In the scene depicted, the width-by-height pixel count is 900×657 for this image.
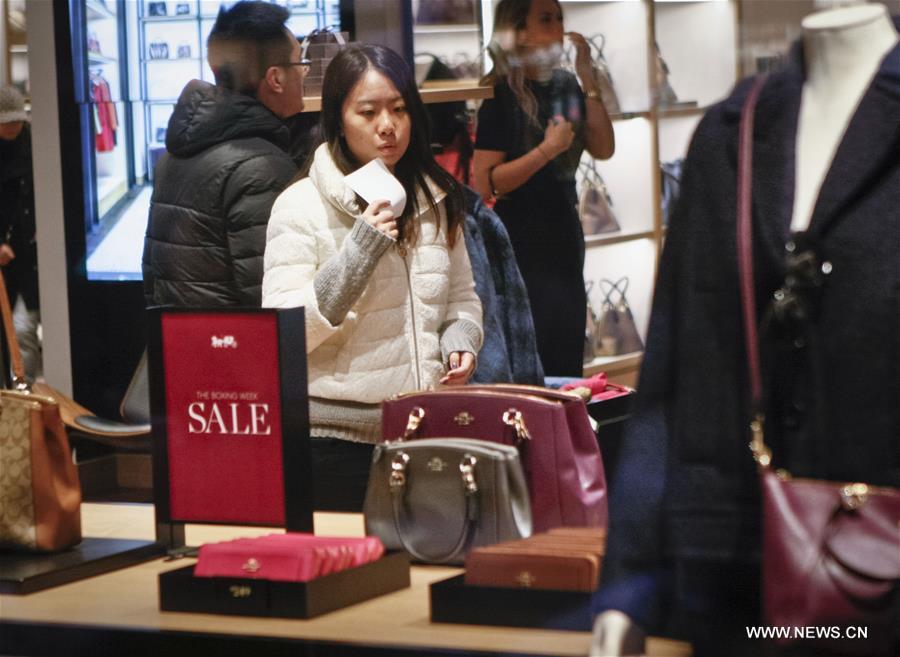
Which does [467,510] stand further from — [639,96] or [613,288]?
[639,96]

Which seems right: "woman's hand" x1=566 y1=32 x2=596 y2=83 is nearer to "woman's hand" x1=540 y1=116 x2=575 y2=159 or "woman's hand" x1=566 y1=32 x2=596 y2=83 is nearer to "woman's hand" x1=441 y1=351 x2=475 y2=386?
"woman's hand" x1=540 y1=116 x2=575 y2=159

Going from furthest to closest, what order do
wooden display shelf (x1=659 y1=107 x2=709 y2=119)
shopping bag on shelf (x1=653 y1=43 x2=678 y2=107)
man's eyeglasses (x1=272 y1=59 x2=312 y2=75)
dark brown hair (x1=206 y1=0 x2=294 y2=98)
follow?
dark brown hair (x1=206 y1=0 x2=294 y2=98) → man's eyeglasses (x1=272 y1=59 x2=312 y2=75) → shopping bag on shelf (x1=653 y1=43 x2=678 y2=107) → wooden display shelf (x1=659 y1=107 x2=709 y2=119)

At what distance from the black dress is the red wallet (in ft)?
4.59

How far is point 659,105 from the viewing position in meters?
3.26

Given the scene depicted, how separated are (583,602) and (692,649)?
0.93ft

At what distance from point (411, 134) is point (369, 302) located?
0.41m

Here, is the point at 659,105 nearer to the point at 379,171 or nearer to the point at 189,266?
the point at 379,171

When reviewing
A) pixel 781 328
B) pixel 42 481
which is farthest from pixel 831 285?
pixel 42 481

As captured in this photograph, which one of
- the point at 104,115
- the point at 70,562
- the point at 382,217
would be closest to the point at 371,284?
the point at 382,217

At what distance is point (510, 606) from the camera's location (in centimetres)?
207

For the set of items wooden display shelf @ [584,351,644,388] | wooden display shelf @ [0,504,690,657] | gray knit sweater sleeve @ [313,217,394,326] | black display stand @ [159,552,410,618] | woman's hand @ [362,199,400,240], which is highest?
woman's hand @ [362,199,400,240]

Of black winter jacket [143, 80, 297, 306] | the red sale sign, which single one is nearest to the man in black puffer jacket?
black winter jacket [143, 80, 297, 306]

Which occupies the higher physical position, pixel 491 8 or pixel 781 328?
pixel 491 8

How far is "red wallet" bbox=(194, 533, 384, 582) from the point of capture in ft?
7.15
